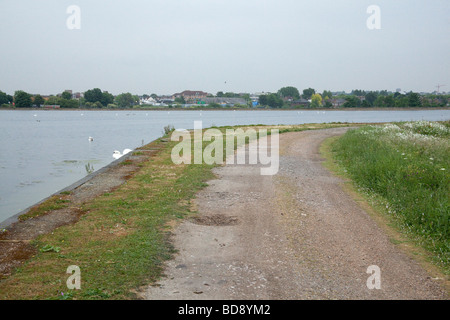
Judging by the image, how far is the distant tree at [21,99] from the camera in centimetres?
17825

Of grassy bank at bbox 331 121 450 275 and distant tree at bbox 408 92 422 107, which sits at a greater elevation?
distant tree at bbox 408 92 422 107

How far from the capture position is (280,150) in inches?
915

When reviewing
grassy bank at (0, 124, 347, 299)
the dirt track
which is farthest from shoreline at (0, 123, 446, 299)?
the dirt track

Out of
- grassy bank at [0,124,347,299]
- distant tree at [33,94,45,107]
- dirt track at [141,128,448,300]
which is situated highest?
distant tree at [33,94,45,107]

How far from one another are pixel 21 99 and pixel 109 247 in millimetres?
191767

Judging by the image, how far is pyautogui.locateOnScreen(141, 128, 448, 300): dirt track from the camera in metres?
5.89

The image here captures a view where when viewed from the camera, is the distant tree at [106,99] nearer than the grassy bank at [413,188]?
No

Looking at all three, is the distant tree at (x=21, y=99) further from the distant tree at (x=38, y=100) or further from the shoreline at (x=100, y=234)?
the shoreline at (x=100, y=234)

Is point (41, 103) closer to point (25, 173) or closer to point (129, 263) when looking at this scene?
point (25, 173)

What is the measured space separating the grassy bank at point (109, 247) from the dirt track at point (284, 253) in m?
0.41

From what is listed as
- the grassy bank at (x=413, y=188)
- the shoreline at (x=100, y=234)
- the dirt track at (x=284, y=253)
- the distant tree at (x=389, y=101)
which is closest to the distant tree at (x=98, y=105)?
the distant tree at (x=389, y=101)

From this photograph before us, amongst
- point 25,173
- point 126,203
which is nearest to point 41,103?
point 25,173

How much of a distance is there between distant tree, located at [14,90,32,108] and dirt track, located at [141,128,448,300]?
617 feet

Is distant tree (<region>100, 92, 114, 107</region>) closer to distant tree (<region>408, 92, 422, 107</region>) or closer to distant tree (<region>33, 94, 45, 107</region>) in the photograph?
distant tree (<region>33, 94, 45, 107</region>)
